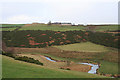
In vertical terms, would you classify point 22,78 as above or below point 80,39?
below

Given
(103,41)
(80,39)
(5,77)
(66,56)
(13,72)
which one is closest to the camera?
(5,77)

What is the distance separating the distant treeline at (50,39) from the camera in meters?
61.6

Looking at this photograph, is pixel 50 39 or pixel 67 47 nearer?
pixel 67 47

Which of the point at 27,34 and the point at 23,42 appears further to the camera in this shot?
the point at 27,34

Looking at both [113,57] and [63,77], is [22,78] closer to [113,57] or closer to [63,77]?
[63,77]

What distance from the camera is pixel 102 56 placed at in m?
43.2

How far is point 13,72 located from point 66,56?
93.4 feet

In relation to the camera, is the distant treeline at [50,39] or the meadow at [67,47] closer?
the meadow at [67,47]

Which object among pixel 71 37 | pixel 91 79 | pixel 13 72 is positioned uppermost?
pixel 71 37

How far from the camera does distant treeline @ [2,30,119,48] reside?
61562 millimetres

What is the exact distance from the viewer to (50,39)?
68500 millimetres

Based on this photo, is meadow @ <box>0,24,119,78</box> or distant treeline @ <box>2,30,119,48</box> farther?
distant treeline @ <box>2,30,119,48</box>

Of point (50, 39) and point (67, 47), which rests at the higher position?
point (50, 39)

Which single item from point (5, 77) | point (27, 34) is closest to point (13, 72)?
point (5, 77)
